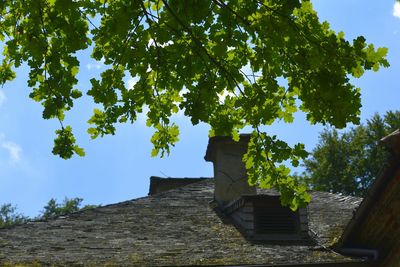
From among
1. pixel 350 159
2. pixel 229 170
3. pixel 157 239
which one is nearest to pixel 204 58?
pixel 157 239

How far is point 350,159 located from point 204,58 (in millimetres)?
32692

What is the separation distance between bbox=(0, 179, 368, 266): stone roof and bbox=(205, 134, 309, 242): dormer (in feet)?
0.92

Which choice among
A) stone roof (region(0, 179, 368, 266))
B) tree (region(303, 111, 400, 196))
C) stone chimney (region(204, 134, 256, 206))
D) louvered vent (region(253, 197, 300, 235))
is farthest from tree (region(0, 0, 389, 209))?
tree (region(303, 111, 400, 196))

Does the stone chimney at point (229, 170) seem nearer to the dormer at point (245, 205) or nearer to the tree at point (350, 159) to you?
the dormer at point (245, 205)

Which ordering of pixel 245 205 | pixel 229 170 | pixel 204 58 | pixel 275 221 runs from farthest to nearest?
pixel 229 170 < pixel 245 205 < pixel 275 221 < pixel 204 58

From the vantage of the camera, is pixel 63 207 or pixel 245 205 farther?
pixel 63 207

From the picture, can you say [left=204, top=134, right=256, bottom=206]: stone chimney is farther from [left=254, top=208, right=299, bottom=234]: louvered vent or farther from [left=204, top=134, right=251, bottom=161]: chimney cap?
[left=254, top=208, right=299, bottom=234]: louvered vent

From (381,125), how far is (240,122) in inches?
1260

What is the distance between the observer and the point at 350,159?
36469mm

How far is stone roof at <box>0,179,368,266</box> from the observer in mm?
8219

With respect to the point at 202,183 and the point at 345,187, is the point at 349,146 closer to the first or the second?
the point at 345,187

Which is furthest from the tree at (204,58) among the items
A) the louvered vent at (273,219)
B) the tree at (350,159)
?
the tree at (350,159)

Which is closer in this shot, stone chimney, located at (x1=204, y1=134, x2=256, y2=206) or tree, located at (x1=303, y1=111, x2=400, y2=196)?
stone chimney, located at (x1=204, y1=134, x2=256, y2=206)

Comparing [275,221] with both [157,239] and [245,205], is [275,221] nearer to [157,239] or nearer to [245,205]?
[245,205]
